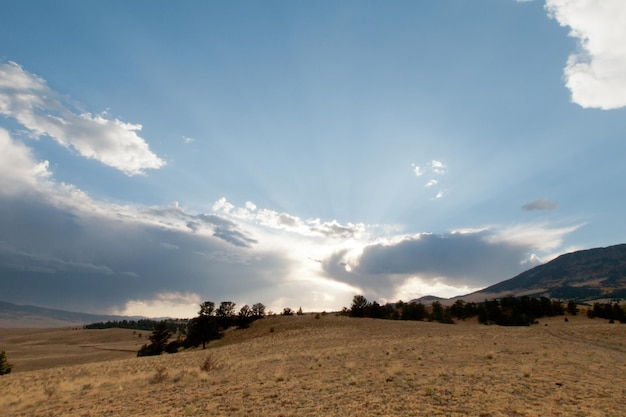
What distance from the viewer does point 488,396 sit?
13953mm

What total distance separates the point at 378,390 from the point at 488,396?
4341 mm

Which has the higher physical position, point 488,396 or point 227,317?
point 227,317

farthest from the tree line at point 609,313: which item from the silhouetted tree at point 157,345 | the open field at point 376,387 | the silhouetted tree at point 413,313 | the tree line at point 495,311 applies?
the silhouetted tree at point 157,345

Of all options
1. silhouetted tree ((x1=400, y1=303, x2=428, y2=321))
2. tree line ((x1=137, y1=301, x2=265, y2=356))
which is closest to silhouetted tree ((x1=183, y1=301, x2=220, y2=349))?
tree line ((x1=137, y1=301, x2=265, y2=356))

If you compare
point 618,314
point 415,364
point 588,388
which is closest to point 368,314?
point 618,314

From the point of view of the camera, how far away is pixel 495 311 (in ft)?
253

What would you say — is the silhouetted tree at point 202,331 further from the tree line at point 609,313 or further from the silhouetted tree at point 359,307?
the tree line at point 609,313

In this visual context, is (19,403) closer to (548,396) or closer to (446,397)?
(446,397)

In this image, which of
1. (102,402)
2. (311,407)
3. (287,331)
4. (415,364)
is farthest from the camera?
(287,331)

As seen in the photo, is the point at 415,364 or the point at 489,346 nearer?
the point at 415,364

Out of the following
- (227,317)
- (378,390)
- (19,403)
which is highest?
(227,317)

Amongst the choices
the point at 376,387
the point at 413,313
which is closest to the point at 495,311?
the point at 413,313

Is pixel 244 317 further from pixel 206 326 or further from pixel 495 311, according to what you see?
pixel 495 311

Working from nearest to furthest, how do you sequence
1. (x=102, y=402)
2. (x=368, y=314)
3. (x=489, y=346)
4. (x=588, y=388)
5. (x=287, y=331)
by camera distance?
(x=588, y=388), (x=102, y=402), (x=489, y=346), (x=287, y=331), (x=368, y=314)
